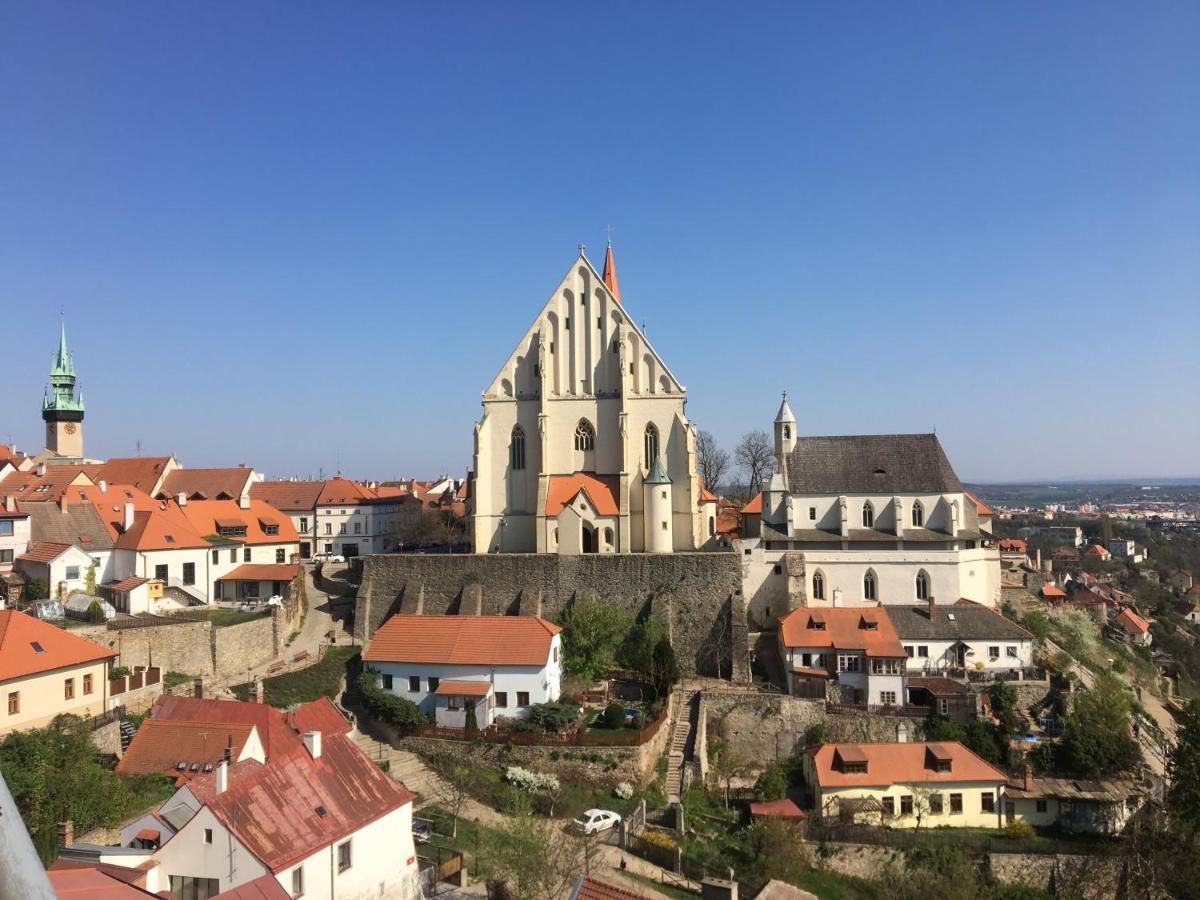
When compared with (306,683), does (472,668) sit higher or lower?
higher

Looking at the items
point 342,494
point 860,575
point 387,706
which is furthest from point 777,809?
point 342,494

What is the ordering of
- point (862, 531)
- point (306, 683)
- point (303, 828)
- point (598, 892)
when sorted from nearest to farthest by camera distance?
point (598, 892), point (303, 828), point (306, 683), point (862, 531)

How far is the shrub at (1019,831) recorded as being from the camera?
107 ft

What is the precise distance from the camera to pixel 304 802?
76.5 feet

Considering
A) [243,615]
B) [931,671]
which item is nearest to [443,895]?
[243,615]

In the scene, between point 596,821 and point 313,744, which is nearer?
point 313,744

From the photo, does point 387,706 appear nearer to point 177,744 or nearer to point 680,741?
point 177,744

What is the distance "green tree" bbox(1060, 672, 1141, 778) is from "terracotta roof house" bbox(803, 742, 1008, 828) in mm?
3985

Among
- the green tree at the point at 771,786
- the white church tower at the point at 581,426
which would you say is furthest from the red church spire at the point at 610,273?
the green tree at the point at 771,786

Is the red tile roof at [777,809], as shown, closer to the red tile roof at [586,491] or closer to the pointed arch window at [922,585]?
the pointed arch window at [922,585]

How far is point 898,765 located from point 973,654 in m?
9.17

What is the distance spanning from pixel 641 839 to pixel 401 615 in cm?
1636

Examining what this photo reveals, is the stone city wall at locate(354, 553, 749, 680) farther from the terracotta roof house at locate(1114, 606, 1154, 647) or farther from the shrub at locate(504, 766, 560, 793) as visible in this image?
the terracotta roof house at locate(1114, 606, 1154, 647)

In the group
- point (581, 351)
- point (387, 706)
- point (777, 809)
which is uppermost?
point (581, 351)
